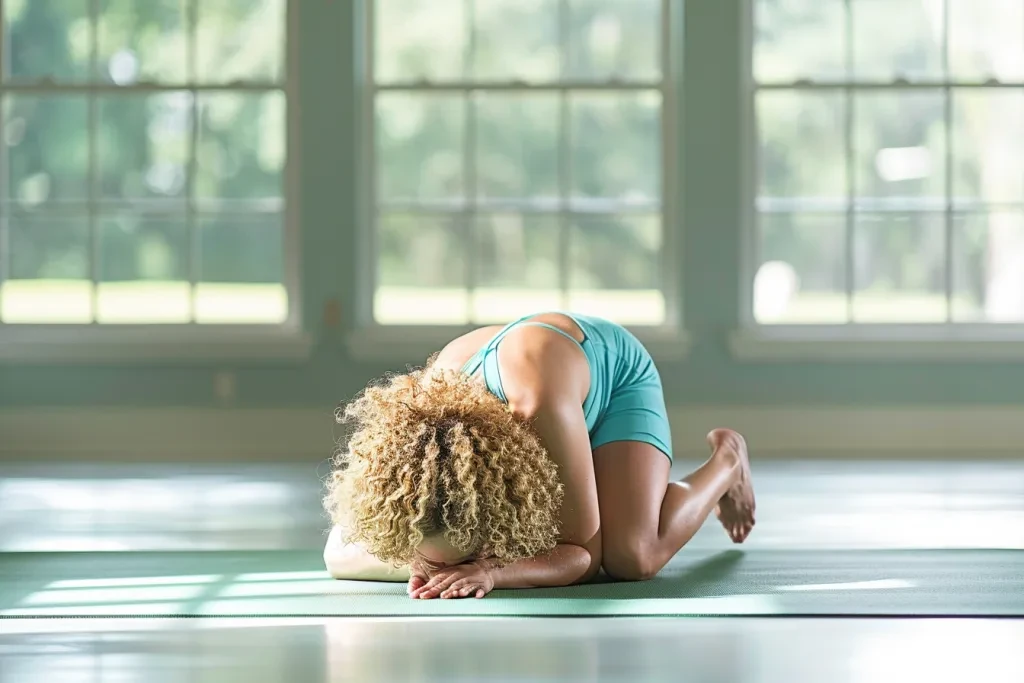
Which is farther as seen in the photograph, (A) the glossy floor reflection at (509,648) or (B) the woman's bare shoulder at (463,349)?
(B) the woman's bare shoulder at (463,349)

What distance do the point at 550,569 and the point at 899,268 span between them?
418cm

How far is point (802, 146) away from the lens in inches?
269

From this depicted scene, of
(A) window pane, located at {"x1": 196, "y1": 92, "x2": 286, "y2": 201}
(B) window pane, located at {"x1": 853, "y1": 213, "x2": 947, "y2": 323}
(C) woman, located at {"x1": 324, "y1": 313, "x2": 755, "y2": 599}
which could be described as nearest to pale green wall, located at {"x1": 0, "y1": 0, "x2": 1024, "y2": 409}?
(A) window pane, located at {"x1": 196, "y1": 92, "x2": 286, "y2": 201}

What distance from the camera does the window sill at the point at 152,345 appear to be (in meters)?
6.76

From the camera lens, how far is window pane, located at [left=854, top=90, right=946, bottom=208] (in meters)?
6.82

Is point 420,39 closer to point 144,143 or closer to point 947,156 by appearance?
point 144,143

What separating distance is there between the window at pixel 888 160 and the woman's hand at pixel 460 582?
4.06 metres

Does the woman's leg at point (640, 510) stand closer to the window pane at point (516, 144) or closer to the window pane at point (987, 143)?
the window pane at point (516, 144)

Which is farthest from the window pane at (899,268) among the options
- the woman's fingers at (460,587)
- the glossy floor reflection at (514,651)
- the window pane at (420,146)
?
the woman's fingers at (460,587)

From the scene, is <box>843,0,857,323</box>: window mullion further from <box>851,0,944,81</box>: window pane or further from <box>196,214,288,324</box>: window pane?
<box>196,214,288,324</box>: window pane

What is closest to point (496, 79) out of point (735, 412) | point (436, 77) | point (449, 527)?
point (436, 77)

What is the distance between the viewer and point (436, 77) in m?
6.82

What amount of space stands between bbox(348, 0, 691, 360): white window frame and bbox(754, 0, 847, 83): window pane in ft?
1.36

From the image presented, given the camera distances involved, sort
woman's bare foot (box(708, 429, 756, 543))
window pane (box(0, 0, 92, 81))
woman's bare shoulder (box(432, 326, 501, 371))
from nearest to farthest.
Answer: woman's bare shoulder (box(432, 326, 501, 371)), woman's bare foot (box(708, 429, 756, 543)), window pane (box(0, 0, 92, 81))
